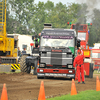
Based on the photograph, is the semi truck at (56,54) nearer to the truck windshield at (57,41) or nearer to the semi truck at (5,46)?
the truck windshield at (57,41)

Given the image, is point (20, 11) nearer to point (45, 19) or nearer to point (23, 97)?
point (45, 19)

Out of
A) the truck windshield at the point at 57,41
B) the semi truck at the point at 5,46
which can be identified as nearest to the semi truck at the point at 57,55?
the truck windshield at the point at 57,41

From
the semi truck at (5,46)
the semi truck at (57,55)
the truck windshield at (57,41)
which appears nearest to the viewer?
the semi truck at (57,55)

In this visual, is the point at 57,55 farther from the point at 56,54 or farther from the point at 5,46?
the point at 5,46

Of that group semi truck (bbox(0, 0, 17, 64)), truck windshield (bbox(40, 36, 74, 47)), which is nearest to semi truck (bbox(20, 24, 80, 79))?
truck windshield (bbox(40, 36, 74, 47))

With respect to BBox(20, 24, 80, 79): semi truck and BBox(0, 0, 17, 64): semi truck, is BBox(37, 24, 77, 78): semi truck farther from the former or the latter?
BBox(0, 0, 17, 64): semi truck

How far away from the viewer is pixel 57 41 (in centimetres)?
1869

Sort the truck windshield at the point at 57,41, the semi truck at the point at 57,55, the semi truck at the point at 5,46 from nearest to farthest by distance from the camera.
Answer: the semi truck at the point at 57,55
the truck windshield at the point at 57,41
the semi truck at the point at 5,46

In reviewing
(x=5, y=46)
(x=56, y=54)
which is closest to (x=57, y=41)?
(x=56, y=54)

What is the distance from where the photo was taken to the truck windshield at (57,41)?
18.6 m

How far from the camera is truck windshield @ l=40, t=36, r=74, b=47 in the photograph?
18.6 m

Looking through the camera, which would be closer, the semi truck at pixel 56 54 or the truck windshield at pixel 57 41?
the semi truck at pixel 56 54

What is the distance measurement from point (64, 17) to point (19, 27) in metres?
12.1

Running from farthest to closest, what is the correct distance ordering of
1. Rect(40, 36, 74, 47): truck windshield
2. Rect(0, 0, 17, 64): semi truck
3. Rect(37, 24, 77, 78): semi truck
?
Rect(0, 0, 17, 64): semi truck, Rect(40, 36, 74, 47): truck windshield, Rect(37, 24, 77, 78): semi truck
